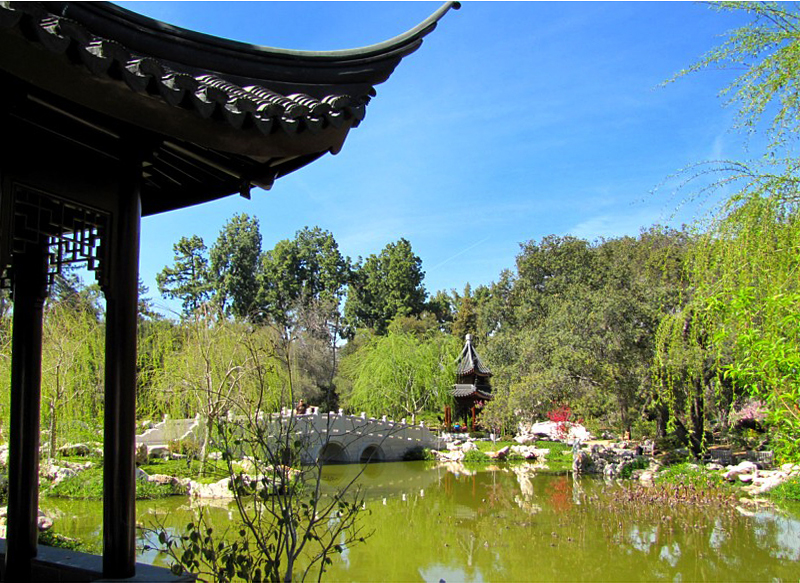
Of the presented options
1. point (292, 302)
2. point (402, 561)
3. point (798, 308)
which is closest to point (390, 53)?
point (798, 308)

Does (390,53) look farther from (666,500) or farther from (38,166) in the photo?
(666,500)

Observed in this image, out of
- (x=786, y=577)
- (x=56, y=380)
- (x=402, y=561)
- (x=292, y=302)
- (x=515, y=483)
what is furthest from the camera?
(x=292, y=302)

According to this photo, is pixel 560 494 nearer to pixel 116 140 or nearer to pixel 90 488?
pixel 90 488

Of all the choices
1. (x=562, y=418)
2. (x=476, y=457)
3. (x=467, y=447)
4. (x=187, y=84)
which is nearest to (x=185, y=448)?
(x=476, y=457)

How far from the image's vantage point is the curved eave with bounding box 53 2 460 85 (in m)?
1.51

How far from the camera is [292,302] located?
26.8 metres

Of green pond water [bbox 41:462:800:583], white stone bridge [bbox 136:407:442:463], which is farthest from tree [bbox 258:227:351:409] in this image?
green pond water [bbox 41:462:800:583]

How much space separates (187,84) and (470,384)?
20.6m

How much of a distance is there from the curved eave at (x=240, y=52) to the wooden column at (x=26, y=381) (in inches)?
40.3

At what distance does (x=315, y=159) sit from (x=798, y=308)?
6.66 ft

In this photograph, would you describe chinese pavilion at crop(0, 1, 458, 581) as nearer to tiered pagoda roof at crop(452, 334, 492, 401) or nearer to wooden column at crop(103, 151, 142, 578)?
wooden column at crop(103, 151, 142, 578)

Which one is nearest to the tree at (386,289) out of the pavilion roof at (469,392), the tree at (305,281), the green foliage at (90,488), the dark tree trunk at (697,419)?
the tree at (305,281)

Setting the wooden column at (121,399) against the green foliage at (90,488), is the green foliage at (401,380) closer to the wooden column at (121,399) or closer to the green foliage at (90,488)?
the green foliage at (90,488)

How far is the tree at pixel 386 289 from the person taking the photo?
93.0 feet
